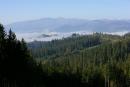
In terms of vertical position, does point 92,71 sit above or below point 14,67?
below

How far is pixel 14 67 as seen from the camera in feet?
182

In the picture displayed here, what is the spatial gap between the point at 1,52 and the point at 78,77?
6262 cm

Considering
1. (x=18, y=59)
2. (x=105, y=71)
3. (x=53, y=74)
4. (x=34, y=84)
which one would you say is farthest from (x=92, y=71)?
(x=18, y=59)

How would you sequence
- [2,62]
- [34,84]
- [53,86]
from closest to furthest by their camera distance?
[2,62], [34,84], [53,86]

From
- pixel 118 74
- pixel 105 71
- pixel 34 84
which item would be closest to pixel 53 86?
pixel 34 84

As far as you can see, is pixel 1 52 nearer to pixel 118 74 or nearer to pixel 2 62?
pixel 2 62

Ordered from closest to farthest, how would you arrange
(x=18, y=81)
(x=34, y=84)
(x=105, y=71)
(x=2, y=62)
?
1. (x=2, y=62)
2. (x=18, y=81)
3. (x=34, y=84)
4. (x=105, y=71)

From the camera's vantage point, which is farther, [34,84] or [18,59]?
[34,84]

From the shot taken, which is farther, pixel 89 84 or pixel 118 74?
pixel 118 74

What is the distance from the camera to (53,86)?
313ft

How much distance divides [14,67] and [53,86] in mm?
40440

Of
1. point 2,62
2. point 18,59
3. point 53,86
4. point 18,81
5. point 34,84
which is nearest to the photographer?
point 2,62

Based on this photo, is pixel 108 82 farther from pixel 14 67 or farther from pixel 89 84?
pixel 14 67

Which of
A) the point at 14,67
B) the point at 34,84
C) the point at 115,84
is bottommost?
the point at 115,84
